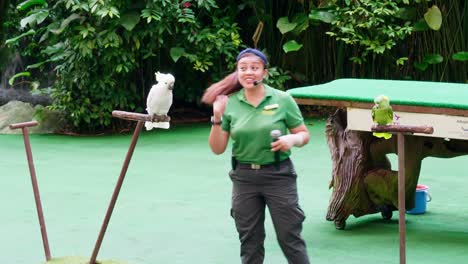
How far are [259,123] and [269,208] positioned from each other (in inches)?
14.6

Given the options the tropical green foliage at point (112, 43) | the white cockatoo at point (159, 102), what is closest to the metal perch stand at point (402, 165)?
the white cockatoo at point (159, 102)

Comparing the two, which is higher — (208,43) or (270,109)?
(208,43)

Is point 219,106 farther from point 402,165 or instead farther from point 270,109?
point 402,165

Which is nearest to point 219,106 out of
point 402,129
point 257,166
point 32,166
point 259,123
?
point 259,123

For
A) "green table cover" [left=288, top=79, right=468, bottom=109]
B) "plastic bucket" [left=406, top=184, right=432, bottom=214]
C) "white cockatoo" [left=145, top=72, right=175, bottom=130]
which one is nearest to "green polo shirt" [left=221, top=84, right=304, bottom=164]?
"white cockatoo" [left=145, top=72, right=175, bottom=130]

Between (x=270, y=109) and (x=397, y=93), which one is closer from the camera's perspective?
(x=270, y=109)

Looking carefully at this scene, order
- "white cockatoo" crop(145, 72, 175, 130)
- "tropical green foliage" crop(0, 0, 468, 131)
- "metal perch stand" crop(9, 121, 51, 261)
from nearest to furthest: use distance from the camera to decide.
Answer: "white cockatoo" crop(145, 72, 175, 130)
"metal perch stand" crop(9, 121, 51, 261)
"tropical green foliage" crop(0, 0, 468, 131)

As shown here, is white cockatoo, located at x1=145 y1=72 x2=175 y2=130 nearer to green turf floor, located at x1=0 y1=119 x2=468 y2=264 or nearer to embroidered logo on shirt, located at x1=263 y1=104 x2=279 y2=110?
embroidered logo on shirt, located at x1=263 y1=104 x2=279 y2=110

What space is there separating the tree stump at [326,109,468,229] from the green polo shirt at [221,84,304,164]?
5.04 feet

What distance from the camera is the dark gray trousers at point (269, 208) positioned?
4.02m

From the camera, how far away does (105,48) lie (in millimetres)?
9156

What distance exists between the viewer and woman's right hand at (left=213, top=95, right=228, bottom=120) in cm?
404

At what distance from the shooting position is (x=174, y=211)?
6148 mm

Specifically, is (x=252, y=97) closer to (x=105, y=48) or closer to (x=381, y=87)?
(x=381, y=87)
